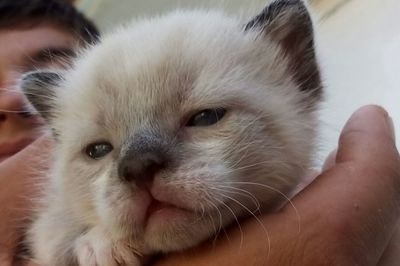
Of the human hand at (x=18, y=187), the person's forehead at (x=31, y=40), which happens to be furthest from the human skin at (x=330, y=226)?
the person's forehead at (x=31, y=40)

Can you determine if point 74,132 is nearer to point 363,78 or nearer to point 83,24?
point 83,24

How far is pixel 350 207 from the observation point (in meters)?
1.10

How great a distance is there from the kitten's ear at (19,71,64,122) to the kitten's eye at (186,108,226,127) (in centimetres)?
A: 50

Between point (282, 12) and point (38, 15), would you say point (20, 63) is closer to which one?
point (38, 15)

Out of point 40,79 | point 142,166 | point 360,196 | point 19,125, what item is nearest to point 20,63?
point 19,125

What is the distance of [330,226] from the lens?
1.07 meters

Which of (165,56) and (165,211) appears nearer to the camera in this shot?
(165,211)

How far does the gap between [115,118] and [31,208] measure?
55 cm

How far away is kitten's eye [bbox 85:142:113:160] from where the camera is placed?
1188 millimetres

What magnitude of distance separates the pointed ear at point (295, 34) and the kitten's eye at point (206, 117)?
11.3 inches

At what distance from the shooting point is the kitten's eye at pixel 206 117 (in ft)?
3.70

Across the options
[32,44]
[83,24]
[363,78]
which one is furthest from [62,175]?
[363,78]

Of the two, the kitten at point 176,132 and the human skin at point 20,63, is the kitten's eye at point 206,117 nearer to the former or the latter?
the kitten at point 176,132

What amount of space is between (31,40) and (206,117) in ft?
3.42
